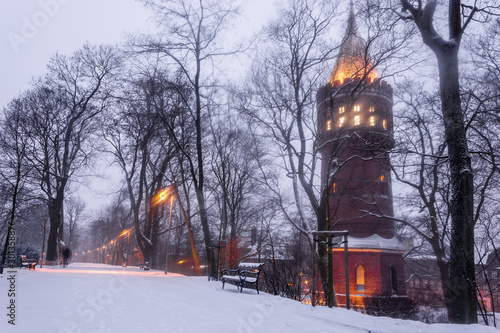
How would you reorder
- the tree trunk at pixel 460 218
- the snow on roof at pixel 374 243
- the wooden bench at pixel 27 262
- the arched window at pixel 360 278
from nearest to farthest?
the tree trunk at pixel 460 218 → the wooden bench at pixel 27 262 → the arched window at pixel 360 278 → the snow on roof at pixel 374 243

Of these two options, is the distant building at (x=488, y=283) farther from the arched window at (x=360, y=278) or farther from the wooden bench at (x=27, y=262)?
the wooden bench at (x=27, y=262)

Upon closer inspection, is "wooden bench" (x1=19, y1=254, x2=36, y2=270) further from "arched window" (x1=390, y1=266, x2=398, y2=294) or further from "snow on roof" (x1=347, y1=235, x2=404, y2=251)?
"arched window" (x1=390, y1=266, x2=398, y2=294)

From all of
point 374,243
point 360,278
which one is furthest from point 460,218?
point 360,278

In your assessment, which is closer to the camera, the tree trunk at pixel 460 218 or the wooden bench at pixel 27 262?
the tree trunk at pixel 460 218

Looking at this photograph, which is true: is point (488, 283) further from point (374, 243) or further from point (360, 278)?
point (360, 278)

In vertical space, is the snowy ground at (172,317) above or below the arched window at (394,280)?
above

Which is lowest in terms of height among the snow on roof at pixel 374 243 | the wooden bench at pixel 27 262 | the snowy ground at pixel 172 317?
the wooden bench at pixel 27 262

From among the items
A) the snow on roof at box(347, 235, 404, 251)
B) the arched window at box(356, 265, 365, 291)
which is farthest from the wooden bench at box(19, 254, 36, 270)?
the arched window at box(356, 265, 365, 291)

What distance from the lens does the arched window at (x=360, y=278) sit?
30562mm

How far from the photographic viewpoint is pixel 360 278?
101 feet

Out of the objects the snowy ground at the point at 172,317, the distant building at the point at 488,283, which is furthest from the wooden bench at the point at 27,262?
the distant building at the point at 488,283

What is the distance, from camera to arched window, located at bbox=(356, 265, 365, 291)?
1203 inches

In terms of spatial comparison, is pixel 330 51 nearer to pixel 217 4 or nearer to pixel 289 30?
pixel 289 30

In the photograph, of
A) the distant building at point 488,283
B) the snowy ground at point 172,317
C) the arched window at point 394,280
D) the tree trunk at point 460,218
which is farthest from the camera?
the arched window at point 394,280
